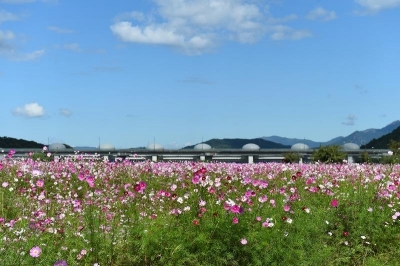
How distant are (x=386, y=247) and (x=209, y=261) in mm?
3900

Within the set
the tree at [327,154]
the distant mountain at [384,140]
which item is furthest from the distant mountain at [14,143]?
the tree at [327,154]

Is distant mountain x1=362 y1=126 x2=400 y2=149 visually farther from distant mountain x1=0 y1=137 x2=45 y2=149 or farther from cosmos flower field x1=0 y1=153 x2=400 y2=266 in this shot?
cosmos flower field x1=0 y1=153 x2=400 y2=266

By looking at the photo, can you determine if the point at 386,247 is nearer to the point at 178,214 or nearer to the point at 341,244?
the point at 341,244

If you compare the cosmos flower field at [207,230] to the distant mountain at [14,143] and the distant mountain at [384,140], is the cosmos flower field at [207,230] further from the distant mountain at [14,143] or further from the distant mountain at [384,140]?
the distant mountain at [384,140]

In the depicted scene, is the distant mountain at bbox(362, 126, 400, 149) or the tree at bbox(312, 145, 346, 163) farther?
the distant mountain at bbox(362, 126, 400, 149)

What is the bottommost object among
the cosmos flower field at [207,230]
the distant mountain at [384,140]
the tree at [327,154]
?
the cosmos flower field at [207,230]

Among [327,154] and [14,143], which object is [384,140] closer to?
[14,143]

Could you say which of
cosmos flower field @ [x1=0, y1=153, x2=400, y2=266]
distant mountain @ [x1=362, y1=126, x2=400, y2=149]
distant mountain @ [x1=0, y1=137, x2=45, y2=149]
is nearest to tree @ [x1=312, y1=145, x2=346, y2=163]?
cosmos flower field @ [x1=0, y1=153, x2=400, y2=266]

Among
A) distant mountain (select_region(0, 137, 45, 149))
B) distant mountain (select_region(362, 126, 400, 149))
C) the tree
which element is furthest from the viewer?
distant mountain (select_region(362, 126, 400, 149))

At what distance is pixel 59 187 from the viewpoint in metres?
13.4

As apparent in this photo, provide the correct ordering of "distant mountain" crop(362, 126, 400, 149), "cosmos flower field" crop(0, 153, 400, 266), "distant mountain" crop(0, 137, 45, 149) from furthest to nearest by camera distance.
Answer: "distant mountain" crop(362, 126, 400, 149) < "distant mountain" crop(0, 137, 45, 149) < "cosmos flower field" crop(0, 153, 400, 266)

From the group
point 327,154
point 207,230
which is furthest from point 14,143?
point 207,230

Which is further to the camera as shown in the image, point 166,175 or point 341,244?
point 166,175

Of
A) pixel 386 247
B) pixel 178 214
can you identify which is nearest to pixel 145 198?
pixel 178 214
